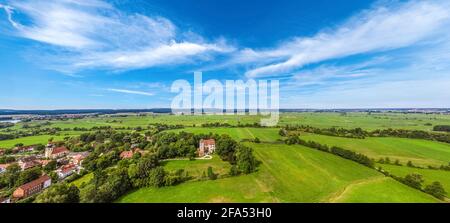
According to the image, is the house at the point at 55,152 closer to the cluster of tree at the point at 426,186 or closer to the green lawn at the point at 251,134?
the green lawn at the point at 251,134

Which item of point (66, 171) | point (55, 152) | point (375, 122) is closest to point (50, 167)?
point (66, 171)

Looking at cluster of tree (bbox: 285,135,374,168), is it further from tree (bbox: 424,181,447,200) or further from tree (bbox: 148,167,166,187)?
tree (bbox: 148,167,166,187)
